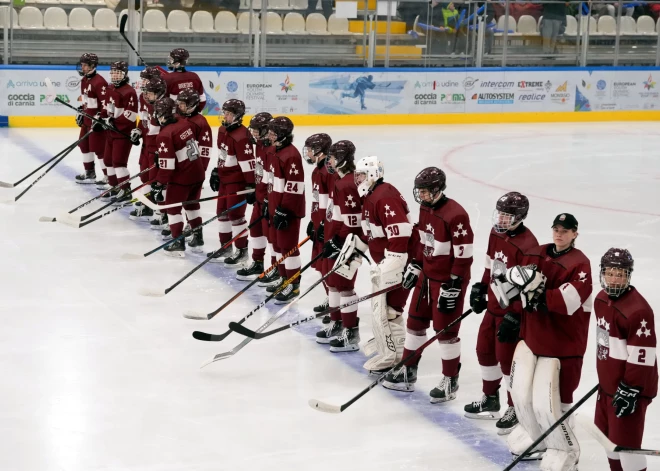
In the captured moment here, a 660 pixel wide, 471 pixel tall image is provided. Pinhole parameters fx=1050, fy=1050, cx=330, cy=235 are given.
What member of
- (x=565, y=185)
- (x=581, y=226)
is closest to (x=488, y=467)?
(x=581, y=226)

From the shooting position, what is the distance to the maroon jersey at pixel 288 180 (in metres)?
7.06

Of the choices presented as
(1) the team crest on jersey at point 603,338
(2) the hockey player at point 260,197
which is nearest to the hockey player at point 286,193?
(2) the hockey player at point 260,197

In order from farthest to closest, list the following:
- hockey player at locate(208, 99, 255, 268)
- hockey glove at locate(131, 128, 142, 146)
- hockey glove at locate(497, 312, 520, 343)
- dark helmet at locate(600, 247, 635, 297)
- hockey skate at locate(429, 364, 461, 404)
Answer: hockey glove at locate(131, 128, 142, 146), hockey player at locate(208, 99, 255, 268), hockey skate at locate(429, 364, 461, 404), hockey glove at locate(497, 312, 520, 343), dark helmet at locate(600, 247, 635, 297)

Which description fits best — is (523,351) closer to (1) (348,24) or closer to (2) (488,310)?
(2) (488,310)

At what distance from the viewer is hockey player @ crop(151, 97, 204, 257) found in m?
8.33

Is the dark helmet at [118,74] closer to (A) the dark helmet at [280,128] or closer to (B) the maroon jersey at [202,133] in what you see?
(B) the maroon jersey at [202,133]

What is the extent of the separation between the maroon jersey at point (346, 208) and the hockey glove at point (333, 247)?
1.5 inches

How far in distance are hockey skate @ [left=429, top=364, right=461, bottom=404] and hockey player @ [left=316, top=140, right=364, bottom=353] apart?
0.91m

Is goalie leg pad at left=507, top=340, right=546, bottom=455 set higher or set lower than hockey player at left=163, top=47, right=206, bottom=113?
lower

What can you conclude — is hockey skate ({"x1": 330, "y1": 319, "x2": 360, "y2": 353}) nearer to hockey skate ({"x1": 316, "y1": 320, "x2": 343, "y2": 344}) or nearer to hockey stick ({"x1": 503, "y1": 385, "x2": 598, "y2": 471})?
hockey skate ({"x1": 316, "y1": 320, "x2": 343, "y2": 344})

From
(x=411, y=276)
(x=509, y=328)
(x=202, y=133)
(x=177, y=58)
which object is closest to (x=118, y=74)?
(x=177, y=58)

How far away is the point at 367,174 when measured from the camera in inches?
225

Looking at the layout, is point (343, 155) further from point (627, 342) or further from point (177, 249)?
point (177, 249)

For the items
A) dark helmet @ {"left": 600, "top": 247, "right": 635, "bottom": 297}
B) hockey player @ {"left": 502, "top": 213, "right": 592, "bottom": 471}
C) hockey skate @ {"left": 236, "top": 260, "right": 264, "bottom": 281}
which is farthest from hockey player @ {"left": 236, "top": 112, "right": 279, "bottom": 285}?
dark helmet @ {"left": 600, "top": 247, "right": 635, "bottom": 297}
